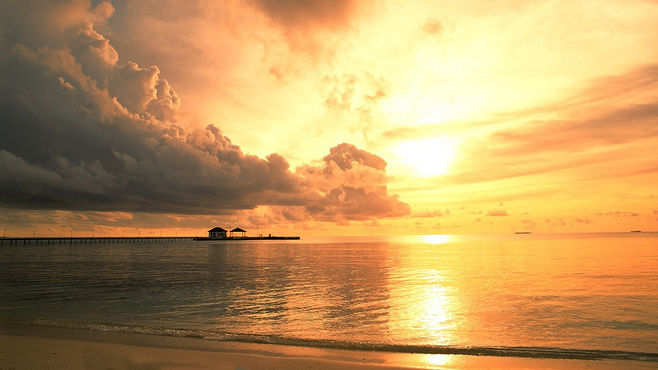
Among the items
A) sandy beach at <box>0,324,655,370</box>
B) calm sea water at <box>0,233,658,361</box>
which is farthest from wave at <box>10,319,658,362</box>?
sandy beach at <box>0,324,655,370</box>

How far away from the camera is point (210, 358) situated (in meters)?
14.7

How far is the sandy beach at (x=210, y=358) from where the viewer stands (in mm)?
13773

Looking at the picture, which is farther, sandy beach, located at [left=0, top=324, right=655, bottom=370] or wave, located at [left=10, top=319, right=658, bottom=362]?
wave, located at [left=10, top=319, right=658, bottom=362]

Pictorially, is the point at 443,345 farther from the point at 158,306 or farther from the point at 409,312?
the point at 158,306

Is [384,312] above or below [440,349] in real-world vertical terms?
below

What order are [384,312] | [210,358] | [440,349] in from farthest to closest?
1. [384,312]
2. [440,349]
3. [210,358]

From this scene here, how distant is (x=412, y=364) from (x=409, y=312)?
37.5 feet

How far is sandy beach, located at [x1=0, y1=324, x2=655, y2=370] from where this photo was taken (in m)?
13.8

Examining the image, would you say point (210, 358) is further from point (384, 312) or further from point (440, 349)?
point (384, 312)

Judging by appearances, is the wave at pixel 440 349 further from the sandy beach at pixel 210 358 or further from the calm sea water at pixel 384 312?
the sandy beach at pixel 210 358

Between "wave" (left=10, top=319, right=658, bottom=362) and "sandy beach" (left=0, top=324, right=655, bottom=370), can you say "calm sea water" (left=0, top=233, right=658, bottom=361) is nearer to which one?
"wave" (left=10, top=319, right=658, bottom=362)

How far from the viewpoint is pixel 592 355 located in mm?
16359

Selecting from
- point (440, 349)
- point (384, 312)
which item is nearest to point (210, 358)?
point (440, 349)

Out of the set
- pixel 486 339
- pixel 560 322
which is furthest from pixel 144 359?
pixel 560 322
